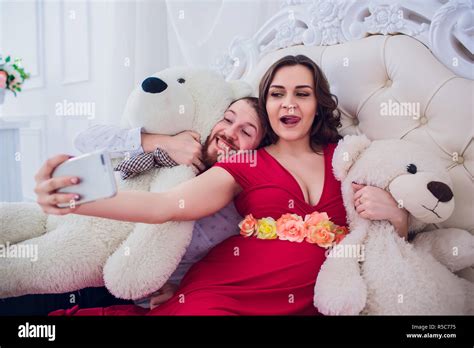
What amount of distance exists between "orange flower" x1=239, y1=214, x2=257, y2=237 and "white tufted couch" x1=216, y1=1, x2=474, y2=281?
375mm

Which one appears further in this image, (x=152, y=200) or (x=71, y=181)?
(x=152, y=200)

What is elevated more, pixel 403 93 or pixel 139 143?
pixel 403 93

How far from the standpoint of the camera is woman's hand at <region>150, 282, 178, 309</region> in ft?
3.53

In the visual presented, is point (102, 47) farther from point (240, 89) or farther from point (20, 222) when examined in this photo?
point (20, 222)

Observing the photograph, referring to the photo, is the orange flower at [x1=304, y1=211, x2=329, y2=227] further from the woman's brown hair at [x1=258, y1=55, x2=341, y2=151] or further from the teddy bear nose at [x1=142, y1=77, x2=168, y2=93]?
the teddy bear nose at [x1=142, y1=77, x2=168, y2=93]

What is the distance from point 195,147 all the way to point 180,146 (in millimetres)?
37

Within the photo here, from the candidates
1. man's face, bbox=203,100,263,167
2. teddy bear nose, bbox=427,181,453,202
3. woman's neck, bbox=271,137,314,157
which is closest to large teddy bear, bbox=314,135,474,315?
teddy bear nose, bbox=427,181,453,202

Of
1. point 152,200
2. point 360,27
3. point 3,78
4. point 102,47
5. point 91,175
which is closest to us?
point 91,175

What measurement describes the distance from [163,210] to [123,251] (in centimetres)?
15

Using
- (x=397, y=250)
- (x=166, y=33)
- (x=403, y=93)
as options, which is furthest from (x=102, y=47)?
(x=397, y=250)

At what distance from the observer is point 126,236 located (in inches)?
42.1

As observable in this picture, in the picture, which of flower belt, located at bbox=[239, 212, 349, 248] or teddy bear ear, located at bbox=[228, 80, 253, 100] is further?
teddy bear ear, located at bbox=[228, 80, 253, 100]
